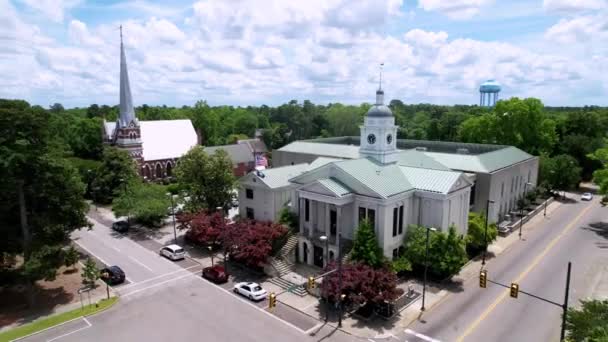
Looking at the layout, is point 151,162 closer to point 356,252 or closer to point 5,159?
point 5,159

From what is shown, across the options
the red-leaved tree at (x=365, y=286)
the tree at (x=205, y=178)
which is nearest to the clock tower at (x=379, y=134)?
the tree at (x=205, y=178)

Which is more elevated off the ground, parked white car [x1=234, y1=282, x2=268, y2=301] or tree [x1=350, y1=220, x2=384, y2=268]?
tree [x1=350, y1=220, x2=384, y2=268]

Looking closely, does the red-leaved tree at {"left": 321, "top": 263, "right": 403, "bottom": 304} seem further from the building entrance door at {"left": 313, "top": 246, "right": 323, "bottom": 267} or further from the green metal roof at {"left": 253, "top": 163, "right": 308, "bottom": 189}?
the green metal roof at {"left": 253, "top": 163, "right": 308, "bottom": 189}

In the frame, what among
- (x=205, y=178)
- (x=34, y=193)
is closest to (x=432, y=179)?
(x=205, y=178)

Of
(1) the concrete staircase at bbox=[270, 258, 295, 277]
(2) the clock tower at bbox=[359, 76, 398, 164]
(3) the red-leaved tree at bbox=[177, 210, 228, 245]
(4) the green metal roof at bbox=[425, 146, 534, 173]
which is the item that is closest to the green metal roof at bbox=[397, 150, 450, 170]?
(4) the green metal roof at bbox=[425, 146, 534, 173]

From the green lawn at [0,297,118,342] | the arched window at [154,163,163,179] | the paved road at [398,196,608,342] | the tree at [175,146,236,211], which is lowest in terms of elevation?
the green lawn at [0,297,118,342]

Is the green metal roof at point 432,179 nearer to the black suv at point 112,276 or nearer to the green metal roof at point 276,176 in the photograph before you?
the green metal roof at point 276,176

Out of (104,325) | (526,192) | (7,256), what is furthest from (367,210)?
(526,192)
